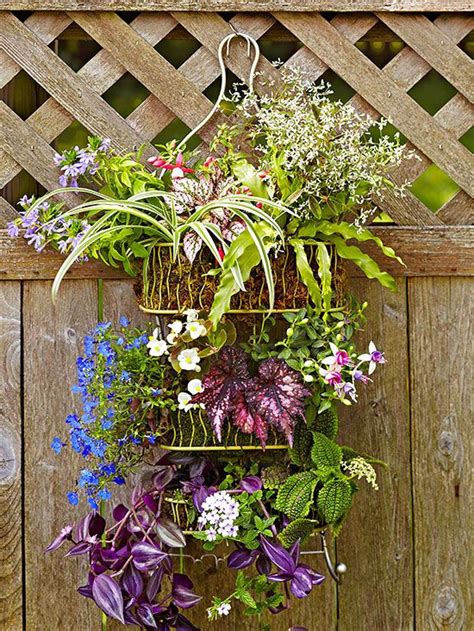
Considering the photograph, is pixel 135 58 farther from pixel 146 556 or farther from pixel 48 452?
pixel 146 556

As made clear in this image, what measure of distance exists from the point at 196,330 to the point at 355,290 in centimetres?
55

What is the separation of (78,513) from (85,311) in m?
0.48

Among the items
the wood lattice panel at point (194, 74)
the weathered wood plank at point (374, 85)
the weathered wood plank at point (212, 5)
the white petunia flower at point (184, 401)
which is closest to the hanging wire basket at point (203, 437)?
the white petunia flower at point (184, 401)

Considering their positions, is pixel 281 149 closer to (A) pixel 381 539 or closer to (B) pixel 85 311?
(B) pixel 85 311

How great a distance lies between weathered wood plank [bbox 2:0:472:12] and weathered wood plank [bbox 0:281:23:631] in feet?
2.14

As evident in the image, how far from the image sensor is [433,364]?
2.05 metres

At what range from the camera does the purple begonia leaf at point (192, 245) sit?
167 cm

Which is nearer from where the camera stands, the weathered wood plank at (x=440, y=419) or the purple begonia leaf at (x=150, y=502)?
the purple begonia leaf at (x=150, y=502)

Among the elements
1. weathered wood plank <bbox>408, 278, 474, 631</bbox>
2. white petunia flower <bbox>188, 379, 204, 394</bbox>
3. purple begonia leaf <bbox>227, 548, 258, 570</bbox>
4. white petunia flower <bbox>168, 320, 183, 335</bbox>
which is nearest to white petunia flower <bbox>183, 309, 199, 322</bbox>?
white petunia flower <bbox>168, 320, 183, 335</bbox>

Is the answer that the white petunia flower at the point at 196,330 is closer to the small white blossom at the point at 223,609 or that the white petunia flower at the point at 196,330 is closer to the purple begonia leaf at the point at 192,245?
the purple begonia leaf at the point at 192,245

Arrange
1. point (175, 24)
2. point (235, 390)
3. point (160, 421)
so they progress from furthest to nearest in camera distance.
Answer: point (175, 24)
point (160, 421)
point (235, 390)

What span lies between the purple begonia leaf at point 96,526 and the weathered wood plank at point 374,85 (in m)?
1.12

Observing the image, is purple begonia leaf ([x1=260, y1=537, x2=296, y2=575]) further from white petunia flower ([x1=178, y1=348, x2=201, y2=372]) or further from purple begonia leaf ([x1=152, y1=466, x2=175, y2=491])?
white petunia flower ([x1=178, y1=348, x2=201, y2=372])

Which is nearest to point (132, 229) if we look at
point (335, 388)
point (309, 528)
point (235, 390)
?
point (235, 390)
